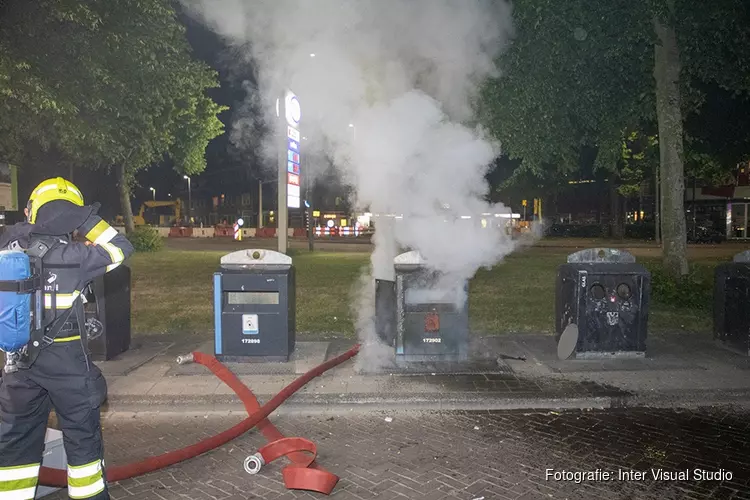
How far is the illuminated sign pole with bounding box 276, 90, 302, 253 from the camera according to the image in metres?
8.28

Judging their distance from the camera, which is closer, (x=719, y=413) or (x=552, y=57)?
(x=719, y=413)

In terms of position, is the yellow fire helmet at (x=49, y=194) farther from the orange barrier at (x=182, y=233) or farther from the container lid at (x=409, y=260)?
the orange barrier at (x=182, y=233)

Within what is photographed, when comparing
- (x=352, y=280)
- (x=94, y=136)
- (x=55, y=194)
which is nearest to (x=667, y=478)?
(x=55, y=194)

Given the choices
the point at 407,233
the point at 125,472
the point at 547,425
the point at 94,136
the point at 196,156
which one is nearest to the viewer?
the point at 125,472

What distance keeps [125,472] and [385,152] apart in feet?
16.2

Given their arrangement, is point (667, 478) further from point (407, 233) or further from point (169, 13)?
point (169, 13)

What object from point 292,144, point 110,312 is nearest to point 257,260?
point 110,312

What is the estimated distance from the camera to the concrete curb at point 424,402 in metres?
5.44

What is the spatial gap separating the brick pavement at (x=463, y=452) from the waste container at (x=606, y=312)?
1474 mm

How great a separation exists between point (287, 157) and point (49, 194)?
5.37m

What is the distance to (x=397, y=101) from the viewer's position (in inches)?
282

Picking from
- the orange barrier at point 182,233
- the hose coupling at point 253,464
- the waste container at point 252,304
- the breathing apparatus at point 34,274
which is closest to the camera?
the breathing apparatus at point 34,274

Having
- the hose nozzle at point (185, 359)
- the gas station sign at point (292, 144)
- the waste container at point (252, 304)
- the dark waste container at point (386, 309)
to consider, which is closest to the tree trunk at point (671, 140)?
the dark waste container at point (386, 309)

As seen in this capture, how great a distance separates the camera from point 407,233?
693 cm
